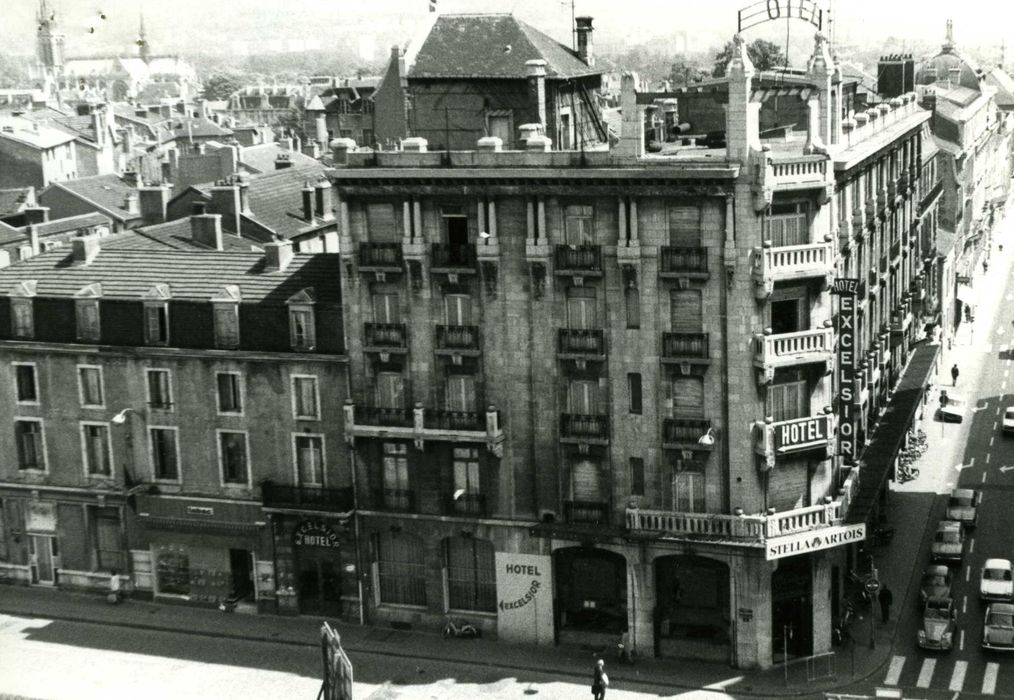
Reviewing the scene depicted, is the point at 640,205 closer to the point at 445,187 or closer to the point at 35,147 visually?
the point at 445,187

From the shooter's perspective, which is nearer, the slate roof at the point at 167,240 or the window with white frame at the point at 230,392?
the window with white frame at the point at 230,392

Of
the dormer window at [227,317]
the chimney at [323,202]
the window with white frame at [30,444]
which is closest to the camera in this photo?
the dormer window at [227,317]

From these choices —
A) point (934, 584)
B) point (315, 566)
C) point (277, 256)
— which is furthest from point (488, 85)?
point (934, 584)

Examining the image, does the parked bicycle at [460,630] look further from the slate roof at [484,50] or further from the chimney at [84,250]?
the chimney at [84,250]

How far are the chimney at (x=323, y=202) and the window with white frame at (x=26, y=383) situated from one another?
27004 mm

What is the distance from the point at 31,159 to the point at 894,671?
352 feet

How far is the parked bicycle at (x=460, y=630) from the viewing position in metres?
67.2

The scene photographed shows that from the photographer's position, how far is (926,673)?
62250 millimetres

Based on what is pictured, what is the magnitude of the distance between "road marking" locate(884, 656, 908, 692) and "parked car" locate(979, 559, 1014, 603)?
8.19 metres

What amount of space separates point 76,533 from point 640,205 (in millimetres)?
33480

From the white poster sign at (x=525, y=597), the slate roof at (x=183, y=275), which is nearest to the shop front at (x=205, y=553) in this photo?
the slate roof at (x=183, y=275)

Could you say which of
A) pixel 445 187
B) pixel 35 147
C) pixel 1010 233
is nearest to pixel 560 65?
pixel 445 187

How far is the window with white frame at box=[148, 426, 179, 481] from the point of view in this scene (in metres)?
71.2

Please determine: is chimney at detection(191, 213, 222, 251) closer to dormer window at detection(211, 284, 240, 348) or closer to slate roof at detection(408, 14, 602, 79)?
dormer window at detection(211, 284, 240, 348)
